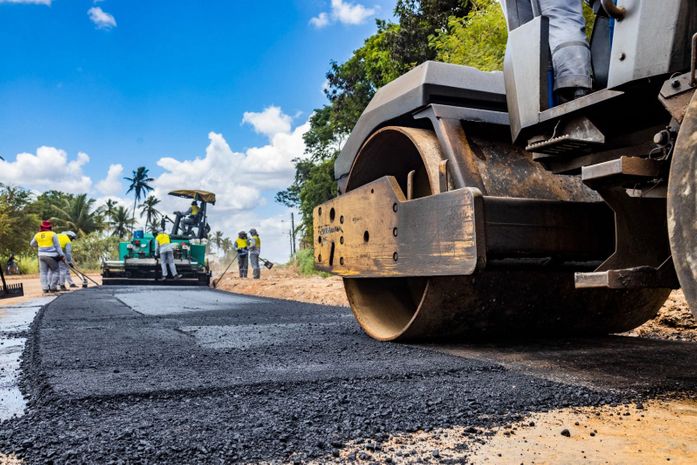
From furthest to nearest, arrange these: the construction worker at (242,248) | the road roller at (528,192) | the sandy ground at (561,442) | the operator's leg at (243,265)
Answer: the operator's leg at (243,265)
the construction worker at (242,248)
the road roller at (528,192)
the sandy ground at (561,442)

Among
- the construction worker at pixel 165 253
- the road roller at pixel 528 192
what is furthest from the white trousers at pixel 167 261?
the road roller at pixel 528 192

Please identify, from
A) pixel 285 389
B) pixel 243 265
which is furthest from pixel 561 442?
pixel 243 265

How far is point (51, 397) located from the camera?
2283 mm

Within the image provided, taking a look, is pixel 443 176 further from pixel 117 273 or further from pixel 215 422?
pixel 117 273

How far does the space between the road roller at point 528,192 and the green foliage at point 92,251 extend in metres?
40.9

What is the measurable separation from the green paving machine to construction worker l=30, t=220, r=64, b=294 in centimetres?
442

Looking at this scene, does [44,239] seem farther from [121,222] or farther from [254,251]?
[121,222]

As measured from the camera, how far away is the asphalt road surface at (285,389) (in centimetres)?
174

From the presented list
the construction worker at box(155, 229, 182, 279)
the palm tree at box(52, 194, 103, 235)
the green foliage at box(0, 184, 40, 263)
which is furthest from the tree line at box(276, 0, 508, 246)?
the palm tree at box(52, 194, 103, 235)

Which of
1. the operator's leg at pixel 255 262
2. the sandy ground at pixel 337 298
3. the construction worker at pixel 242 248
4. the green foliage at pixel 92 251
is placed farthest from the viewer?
the green foliage at pixel 92 251

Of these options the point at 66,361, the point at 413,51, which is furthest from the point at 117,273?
the point at 66,361

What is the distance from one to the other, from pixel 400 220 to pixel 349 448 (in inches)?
65.5

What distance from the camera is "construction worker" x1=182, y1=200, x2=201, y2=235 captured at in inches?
727

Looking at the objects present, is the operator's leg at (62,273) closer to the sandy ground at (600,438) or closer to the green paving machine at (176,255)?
the green paving machine at (176,255)
